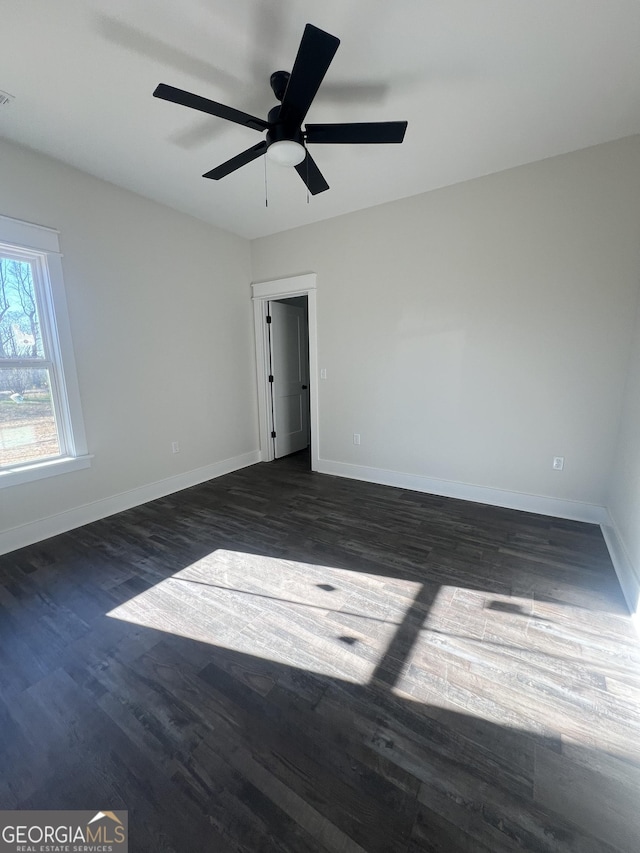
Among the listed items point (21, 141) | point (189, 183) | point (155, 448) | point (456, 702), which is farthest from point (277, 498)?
point (21, 141)

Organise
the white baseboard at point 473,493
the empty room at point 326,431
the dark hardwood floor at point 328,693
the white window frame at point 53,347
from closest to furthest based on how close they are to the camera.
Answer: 1. the dark hardwood floor at point 328,693
2. the empty room at point 326,431
3. the white window frame at point 53,347
4. the white baseboard at point 473,493

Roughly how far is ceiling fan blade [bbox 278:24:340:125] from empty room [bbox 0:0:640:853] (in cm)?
2

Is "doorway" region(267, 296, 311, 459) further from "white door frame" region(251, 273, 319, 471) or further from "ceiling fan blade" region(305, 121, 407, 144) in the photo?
"ceiling fan blade" region(305, 121, 407, 144)

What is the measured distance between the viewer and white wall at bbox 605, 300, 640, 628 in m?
2.00

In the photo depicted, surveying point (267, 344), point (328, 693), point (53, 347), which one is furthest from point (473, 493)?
point (53, 347)

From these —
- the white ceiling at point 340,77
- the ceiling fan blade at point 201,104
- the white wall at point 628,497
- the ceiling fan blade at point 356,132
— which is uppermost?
the white ceiling at point 340,77

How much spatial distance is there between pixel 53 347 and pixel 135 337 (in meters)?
0.67

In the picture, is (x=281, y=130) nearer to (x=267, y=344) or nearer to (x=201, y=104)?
(x=201, y=104)

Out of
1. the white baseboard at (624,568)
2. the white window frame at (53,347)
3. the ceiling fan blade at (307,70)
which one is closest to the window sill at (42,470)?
the white window frame at (53,347)

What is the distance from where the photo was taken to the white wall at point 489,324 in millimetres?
2609

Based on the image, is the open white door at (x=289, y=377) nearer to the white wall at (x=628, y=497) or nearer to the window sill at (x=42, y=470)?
the window sill at (x=42, y=470)

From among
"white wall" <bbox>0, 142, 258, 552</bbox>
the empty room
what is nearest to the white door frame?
the empty room

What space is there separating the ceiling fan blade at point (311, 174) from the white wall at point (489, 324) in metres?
1.35

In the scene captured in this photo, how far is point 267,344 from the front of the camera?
457 cm
